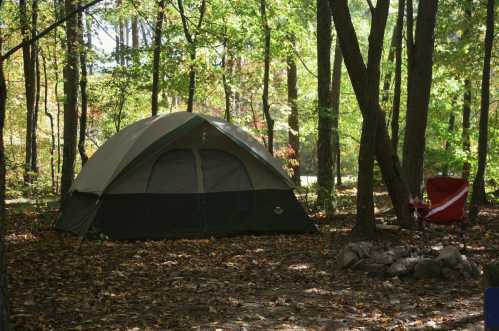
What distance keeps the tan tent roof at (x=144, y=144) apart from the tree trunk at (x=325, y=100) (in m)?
2.20

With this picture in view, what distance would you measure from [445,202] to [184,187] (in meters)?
4.44

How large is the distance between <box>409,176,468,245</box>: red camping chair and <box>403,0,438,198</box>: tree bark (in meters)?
1.31

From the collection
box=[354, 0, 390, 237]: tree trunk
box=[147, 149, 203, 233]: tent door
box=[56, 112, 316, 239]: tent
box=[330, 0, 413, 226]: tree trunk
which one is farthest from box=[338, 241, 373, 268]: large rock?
box=[147, 149, 203, 233]: tent door

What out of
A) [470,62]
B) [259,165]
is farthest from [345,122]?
[259,165]

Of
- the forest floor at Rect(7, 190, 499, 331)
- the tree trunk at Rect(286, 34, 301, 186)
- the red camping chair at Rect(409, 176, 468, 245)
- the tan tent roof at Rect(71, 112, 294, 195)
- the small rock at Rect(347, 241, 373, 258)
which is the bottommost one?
the forest floor at Rect(7, 190, 499, 331)

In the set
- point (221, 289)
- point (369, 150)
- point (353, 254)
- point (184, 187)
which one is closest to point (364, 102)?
point (369, 150)

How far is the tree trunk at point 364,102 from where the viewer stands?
9.10 meters

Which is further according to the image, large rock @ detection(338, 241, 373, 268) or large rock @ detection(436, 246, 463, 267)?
large rock @ detection(338, 241, 373, 268)

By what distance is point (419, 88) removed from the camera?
34.1 ft

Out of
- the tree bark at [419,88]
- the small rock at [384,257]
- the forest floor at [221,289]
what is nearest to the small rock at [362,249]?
the small rock at [384,257]

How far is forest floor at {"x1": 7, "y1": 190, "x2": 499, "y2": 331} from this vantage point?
5.09 m

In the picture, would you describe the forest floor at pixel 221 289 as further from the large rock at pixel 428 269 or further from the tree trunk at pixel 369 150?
the tree trunk at pixel 369 150

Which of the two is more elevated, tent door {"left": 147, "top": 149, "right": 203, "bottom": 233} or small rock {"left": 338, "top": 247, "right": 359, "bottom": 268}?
tent door {"left": 147, "top": 149, "right": 203, "bottom": 233}

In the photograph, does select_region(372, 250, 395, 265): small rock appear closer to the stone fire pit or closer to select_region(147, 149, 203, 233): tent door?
the stone fire pit
